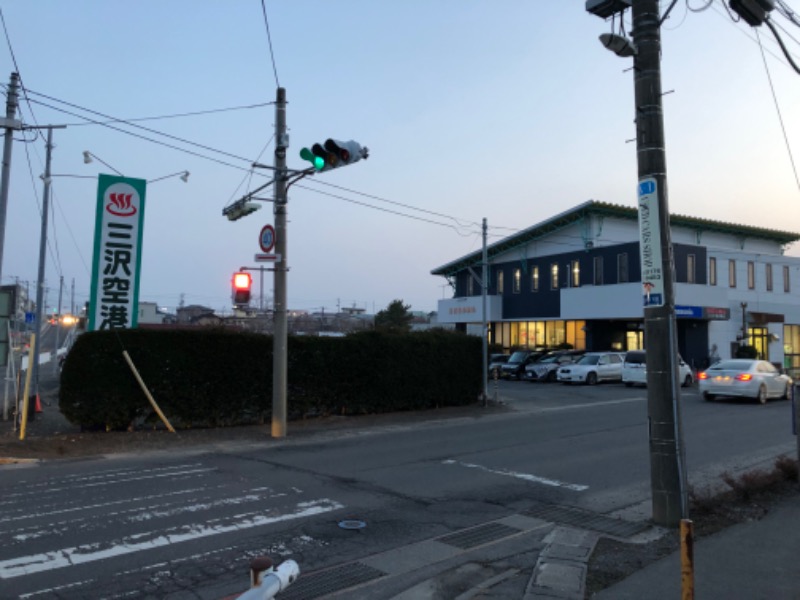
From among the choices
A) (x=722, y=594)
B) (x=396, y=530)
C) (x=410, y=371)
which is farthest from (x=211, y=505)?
(x=410, y=371)

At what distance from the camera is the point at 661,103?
7.16 metres

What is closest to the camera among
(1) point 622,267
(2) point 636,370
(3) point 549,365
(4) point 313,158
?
(4) point 313,158

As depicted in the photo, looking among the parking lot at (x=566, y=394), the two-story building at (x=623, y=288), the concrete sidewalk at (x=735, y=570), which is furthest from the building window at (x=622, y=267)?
the concrete sidewalk at (x=735, y=570)

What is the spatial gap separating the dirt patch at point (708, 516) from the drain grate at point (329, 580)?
6.28 ft

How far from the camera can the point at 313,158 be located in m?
12.9

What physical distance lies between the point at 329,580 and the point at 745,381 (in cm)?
1976

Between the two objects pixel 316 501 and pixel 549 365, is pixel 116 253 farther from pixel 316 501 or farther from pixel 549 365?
pixel 549 365

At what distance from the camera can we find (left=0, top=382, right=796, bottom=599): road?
583 cm

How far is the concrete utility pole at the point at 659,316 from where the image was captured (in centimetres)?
683

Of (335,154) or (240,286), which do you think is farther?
(240,286)

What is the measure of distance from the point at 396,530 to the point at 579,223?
3613cm

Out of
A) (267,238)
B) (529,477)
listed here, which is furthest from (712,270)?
(529,477)

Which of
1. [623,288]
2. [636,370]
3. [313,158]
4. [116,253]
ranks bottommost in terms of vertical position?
[636,370]

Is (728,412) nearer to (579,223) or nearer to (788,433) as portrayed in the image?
(788,433)
